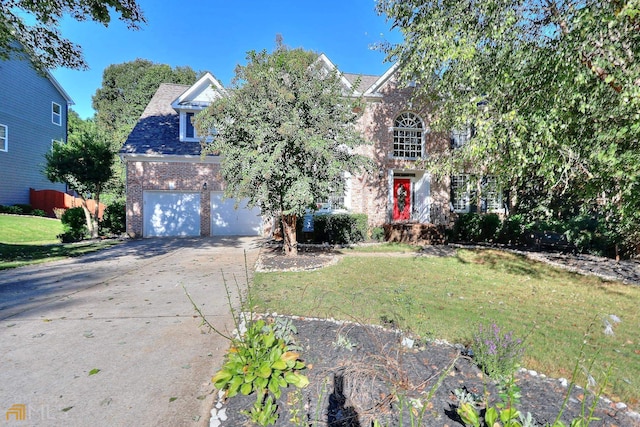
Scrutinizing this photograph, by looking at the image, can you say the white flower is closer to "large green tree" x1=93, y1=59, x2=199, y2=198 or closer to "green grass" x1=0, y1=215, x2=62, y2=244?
"green grass" x1=0, y1=215, x2=62, y2=244

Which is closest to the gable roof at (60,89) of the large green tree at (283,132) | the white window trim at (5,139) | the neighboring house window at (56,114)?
the neighboring house window at (56,114)

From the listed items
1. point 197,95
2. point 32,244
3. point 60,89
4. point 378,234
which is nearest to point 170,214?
point 32,244

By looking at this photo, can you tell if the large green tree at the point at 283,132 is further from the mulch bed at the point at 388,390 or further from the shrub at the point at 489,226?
the shrub at the point at 489,226

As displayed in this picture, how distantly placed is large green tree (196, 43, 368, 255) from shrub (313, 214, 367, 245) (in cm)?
417

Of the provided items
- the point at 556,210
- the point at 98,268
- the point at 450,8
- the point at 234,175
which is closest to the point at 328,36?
the point at 450,8

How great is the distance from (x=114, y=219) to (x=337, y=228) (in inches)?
428

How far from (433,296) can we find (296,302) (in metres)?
2.64

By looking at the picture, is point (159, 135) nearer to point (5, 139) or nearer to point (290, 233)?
point (290, 233)

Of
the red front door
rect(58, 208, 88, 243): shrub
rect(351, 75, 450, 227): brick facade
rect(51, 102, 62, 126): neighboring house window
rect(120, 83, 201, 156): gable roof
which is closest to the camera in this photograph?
rect(58, 208, 88, 243): shrub

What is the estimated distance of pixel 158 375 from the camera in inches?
117

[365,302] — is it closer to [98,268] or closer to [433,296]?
[433,296]

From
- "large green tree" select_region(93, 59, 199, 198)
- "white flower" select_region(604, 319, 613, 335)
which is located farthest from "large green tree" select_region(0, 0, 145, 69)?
"large green tree" select_region(93, 59, 199, 198)

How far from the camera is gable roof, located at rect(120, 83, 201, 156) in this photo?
1388 cm

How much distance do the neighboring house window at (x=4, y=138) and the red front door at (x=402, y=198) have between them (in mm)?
22449
